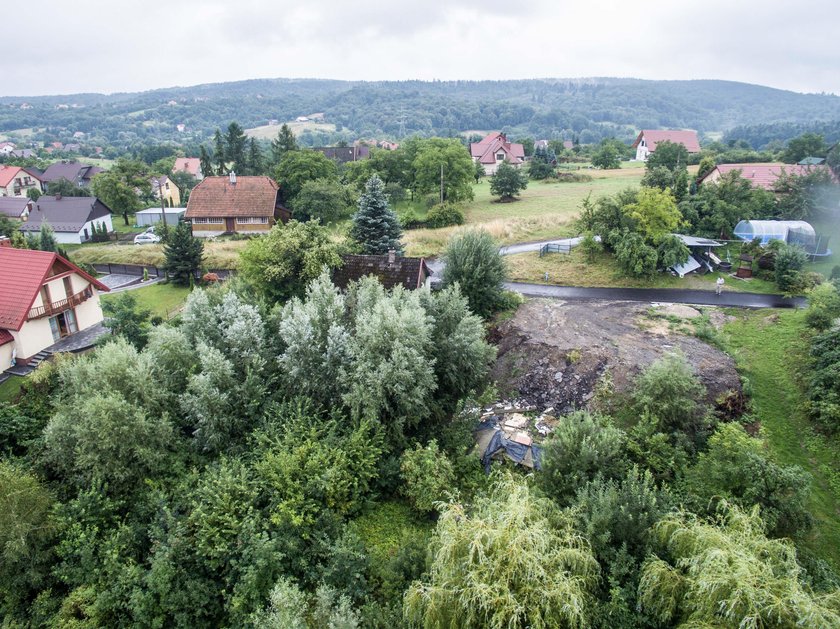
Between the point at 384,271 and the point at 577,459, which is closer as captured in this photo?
the point at 577,459

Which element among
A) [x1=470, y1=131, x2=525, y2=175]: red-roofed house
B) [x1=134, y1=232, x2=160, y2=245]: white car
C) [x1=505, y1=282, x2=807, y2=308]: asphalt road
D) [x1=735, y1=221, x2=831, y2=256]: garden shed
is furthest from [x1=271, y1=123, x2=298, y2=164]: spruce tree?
[x1=735, y1=221, x2=831, y2=256]: garden shed

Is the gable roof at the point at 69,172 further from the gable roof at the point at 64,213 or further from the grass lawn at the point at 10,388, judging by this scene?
the grass lawn at the point at 10,388

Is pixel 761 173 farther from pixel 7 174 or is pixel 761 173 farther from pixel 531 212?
pixel 7 174

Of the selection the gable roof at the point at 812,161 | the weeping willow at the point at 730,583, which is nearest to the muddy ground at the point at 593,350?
the weeping willow at the point at 730,583

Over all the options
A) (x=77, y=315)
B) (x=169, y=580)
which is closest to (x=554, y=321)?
(x=169, y=580)

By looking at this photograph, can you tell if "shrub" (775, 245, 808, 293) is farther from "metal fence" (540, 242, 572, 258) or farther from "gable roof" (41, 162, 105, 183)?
"gable roof" (41, 162, 105, 183)

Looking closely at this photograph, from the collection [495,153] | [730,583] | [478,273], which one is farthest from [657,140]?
[730,583]

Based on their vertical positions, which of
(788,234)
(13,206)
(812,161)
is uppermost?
(812,161)
